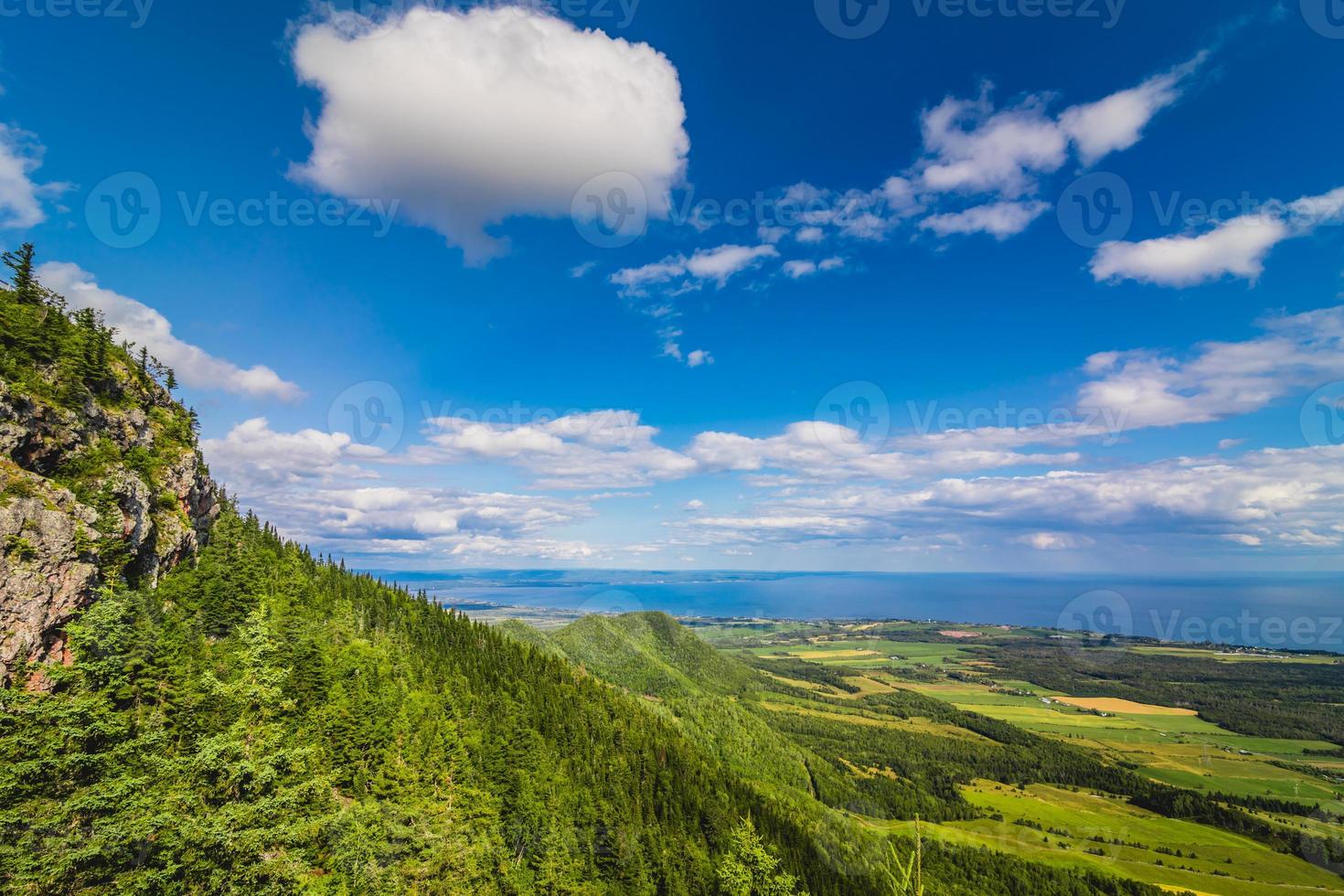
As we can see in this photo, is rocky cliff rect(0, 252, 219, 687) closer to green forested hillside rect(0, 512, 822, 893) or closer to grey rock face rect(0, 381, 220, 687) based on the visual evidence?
grey rock face rect(0, 381, 220, 687)

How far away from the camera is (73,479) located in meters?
54.2

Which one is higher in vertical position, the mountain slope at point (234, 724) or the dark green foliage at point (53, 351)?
the dark green foliage at point (53, 351)

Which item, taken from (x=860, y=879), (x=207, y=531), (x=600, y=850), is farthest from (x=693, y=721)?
(x=207, y=531)

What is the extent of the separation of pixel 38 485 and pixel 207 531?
5205 centimetres

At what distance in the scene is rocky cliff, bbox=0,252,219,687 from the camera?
42375 mm

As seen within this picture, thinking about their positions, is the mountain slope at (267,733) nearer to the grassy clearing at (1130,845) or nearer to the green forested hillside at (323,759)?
the green forested hillside at (323,759)

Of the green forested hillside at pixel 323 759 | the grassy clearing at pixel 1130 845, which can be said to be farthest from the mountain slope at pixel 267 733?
the grassy clearing at pixel 1130 845

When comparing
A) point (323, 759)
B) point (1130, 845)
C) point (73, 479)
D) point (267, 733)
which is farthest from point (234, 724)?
point (1130, 845)

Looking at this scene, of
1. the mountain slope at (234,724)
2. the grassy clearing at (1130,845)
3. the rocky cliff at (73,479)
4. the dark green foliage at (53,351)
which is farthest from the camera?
the grassy clearing at (1130,845)

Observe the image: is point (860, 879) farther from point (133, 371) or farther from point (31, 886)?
point (133, 371)

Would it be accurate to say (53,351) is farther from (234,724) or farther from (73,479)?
(234,724)

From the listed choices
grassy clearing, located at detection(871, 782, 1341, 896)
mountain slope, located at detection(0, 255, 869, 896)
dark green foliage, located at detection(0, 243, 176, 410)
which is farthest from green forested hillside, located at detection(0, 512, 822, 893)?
grassy clearing, located at detection(871, 782, 1341, 896)

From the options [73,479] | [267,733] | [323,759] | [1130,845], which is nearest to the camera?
[267,733]

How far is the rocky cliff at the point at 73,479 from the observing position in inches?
1668
